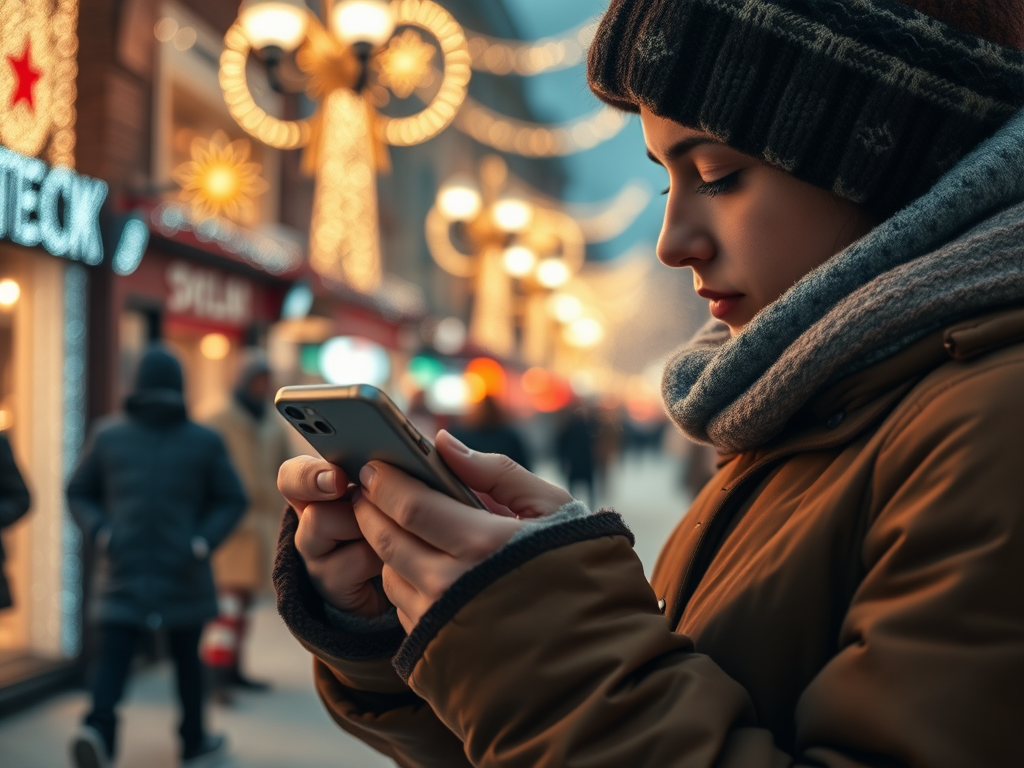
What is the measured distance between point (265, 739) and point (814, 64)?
Result: 5.22 metres

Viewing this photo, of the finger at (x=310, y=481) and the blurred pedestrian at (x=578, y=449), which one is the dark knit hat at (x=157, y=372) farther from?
the blurred pedestrian at (x=578, y=449)

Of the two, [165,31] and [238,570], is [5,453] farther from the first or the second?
[165,31]

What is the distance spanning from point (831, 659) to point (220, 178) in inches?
397

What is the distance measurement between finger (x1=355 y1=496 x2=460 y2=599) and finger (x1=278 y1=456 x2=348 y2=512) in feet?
0.17

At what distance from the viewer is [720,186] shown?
1229 millimetres

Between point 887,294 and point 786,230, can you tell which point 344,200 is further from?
point 887,294

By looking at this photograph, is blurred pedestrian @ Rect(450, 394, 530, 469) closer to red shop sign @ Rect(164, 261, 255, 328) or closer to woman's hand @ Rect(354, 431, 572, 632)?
red shop sign @ Rect(164, 261, 255, 328)

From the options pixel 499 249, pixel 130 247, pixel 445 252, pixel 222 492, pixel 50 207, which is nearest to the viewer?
pixel 222 492

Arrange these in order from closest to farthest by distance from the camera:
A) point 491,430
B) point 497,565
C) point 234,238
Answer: point 497,565, point 491,430, point 234,238

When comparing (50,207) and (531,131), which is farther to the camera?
(531,131)

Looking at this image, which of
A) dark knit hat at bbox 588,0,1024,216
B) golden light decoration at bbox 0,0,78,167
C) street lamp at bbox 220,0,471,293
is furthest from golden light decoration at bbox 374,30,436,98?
dark knit hat at bbox 588,0,1024,216

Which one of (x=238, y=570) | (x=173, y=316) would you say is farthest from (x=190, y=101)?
(x=238, y=570)

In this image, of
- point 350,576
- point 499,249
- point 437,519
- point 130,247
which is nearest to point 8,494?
point 130,247

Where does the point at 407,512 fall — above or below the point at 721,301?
below
